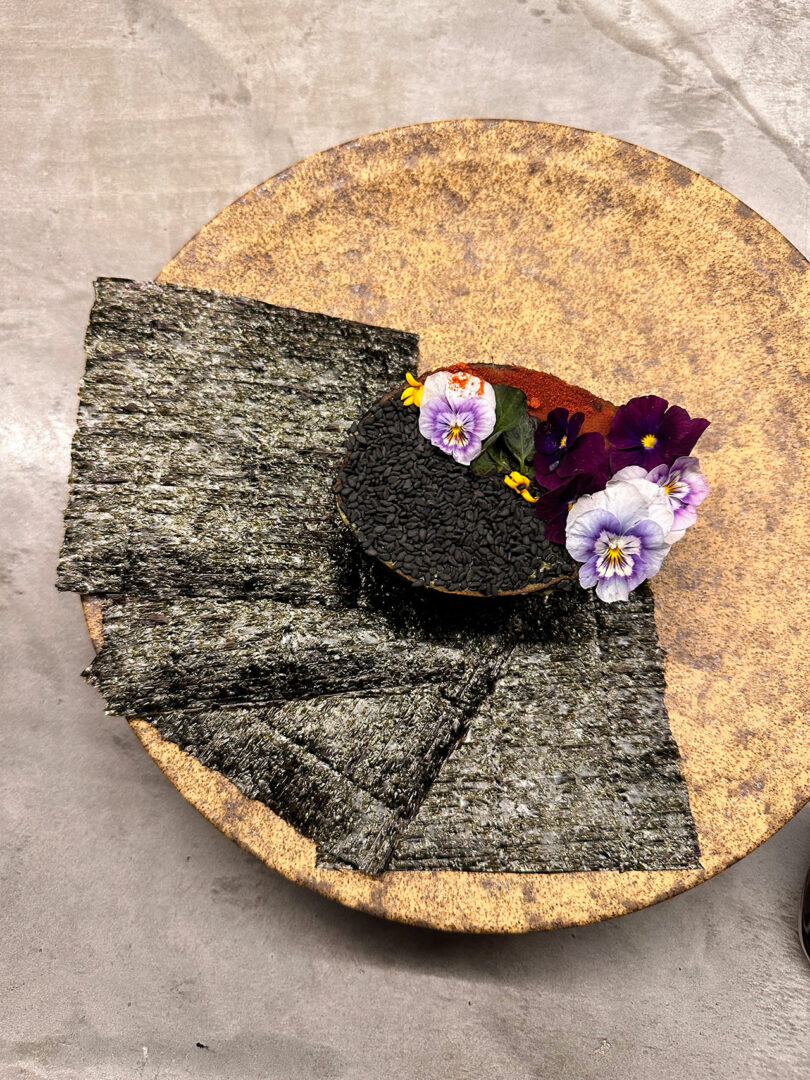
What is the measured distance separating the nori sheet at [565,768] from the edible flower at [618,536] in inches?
7.5

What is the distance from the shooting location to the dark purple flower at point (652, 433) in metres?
1.82

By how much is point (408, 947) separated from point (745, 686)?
3.46 feet

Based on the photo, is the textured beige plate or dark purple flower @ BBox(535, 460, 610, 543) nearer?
dark purple flower @ BBox(535, 460, 610, 543)

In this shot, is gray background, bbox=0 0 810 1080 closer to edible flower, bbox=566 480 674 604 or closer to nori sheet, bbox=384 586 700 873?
nori sheet, bbox=384 586 700 873

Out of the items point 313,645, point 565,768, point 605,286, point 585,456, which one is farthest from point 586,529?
point 605,286

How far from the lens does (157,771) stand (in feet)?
7.66

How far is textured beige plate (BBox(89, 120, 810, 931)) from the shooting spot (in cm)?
202

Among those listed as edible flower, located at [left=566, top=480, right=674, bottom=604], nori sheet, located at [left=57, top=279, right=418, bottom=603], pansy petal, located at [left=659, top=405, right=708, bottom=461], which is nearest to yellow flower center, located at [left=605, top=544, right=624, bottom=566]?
edible flower, located at [left=566, top=480, right=674, bottom=604]

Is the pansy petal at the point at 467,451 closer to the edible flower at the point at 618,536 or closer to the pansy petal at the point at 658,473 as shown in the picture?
the edible flower at the point at 618,536

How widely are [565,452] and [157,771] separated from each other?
4.57 feet

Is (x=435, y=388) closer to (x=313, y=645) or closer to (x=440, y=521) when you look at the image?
(x=440, y=521)

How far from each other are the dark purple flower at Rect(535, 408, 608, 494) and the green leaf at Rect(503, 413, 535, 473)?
0.7 inches

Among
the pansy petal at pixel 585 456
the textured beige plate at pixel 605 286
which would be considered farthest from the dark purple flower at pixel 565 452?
the textured beige plate at pixel 605 286

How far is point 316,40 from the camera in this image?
9.41 ft
